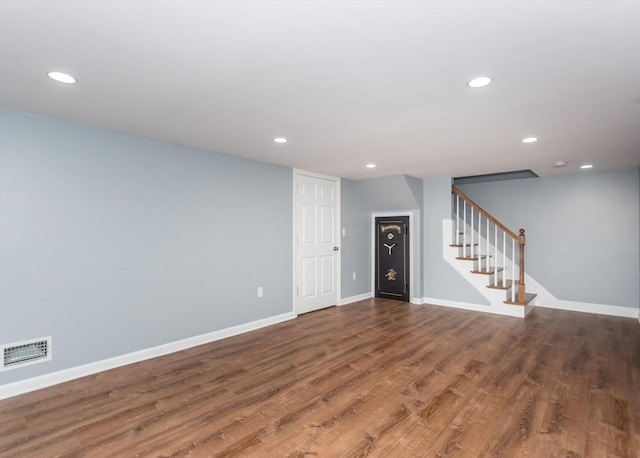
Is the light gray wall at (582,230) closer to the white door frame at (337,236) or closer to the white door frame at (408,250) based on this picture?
the white door frame at (408,250)

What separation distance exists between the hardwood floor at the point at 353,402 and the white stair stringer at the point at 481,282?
1.00 meters

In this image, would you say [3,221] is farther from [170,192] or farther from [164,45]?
[164,45]

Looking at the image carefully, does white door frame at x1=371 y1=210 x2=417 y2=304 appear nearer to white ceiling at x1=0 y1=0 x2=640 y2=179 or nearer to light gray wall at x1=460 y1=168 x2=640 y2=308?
light gray wall at x1=460 y1=168 x2=640 y2=308

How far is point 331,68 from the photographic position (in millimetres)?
1930

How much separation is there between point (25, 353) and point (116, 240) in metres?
1.10

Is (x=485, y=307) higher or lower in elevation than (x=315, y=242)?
lower

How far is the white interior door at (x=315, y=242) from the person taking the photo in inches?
199

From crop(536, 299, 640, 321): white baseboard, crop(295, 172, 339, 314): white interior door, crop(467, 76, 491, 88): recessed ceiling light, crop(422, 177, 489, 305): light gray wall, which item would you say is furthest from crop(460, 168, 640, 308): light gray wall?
crop(467, 76, 491, 88): recessed ceiling light

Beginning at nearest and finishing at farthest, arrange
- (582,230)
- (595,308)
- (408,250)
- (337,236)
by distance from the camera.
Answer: (595,308) < (582,230) < (337,236) < (408,250)

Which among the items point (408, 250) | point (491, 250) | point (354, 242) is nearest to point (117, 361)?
point (354, 242)

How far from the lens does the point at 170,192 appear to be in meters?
3.56

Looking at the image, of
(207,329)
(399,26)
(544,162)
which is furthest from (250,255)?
(544,162)

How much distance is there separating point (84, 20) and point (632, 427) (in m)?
3.90

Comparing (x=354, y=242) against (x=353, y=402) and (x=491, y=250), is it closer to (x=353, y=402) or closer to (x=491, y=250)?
(x=491, y=250)
